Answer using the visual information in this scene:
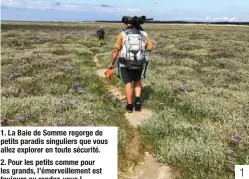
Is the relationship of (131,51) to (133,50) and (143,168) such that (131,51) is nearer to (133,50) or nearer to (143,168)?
(133,50)

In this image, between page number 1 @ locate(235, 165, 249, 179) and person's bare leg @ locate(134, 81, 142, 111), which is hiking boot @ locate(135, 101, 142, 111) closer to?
person's bare leg @ locate(134, 81, 142, 111)

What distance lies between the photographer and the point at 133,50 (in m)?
11.8

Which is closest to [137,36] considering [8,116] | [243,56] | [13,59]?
[8,116]

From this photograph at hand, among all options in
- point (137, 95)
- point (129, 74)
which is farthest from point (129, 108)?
point (129, 74)

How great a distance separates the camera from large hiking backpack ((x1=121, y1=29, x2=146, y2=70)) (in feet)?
38.5

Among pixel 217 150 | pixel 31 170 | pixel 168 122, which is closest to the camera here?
pixel 31 170

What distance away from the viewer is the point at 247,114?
11.2 metres

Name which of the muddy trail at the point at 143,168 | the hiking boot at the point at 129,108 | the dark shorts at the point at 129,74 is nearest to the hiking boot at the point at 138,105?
the hiking boot at the point at 129,108

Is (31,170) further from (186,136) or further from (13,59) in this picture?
(13,59)

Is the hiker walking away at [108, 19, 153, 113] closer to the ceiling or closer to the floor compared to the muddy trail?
closer to the ceiling

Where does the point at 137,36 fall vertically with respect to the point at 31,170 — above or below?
above

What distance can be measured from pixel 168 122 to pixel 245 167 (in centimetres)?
366

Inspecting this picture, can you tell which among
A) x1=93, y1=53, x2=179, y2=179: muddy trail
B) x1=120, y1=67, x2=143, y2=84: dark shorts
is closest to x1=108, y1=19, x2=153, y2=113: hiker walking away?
x1=120, y1=67, x2=143, y2=84: dark shorts

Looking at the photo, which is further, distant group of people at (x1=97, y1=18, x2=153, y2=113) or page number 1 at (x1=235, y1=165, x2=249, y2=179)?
distant group of people at (x1=97, y1=18, x2=153, y2=113)
